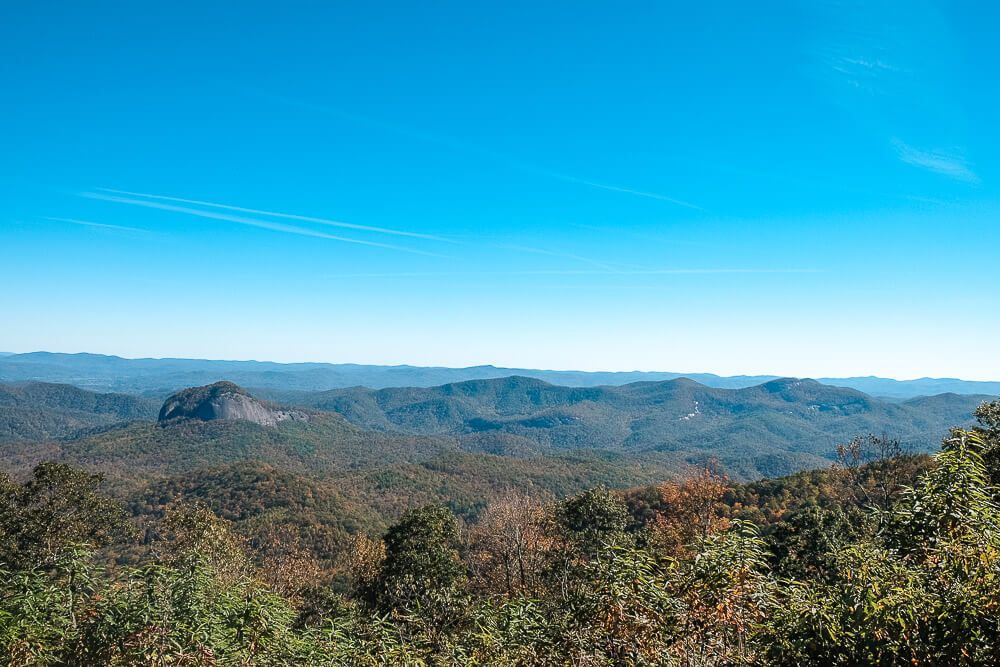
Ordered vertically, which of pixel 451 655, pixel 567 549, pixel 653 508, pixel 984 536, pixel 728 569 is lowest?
pixel 653 508

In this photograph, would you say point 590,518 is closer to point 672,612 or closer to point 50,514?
point 672,612

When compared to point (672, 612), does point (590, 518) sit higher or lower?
lower

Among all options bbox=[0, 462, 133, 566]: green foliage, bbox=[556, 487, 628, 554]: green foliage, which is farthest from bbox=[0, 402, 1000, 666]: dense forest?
bbox=[0, 462, 133, 566]: green foliage

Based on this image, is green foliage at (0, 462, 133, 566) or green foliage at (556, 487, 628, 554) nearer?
green foliage at (0, 462, 133, 566)

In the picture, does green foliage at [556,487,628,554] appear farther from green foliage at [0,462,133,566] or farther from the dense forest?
green foliage at [0,462,133,566]

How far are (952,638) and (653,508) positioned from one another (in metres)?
77.5

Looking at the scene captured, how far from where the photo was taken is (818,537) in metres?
30.8

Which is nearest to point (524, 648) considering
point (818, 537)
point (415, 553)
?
point (415, 553)

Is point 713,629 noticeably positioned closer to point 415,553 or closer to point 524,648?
point 524,648

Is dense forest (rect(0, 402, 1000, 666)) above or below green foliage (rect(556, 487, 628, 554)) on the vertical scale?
above

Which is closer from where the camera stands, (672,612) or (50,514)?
(672,612)

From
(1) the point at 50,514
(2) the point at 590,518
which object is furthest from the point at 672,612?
(1) the point at 50,514

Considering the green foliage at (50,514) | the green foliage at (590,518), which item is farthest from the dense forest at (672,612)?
the green foliage at (50,514)

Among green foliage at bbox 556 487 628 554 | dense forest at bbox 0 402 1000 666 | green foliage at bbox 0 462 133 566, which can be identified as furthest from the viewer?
green foliage at bbox 556 487 628 554
